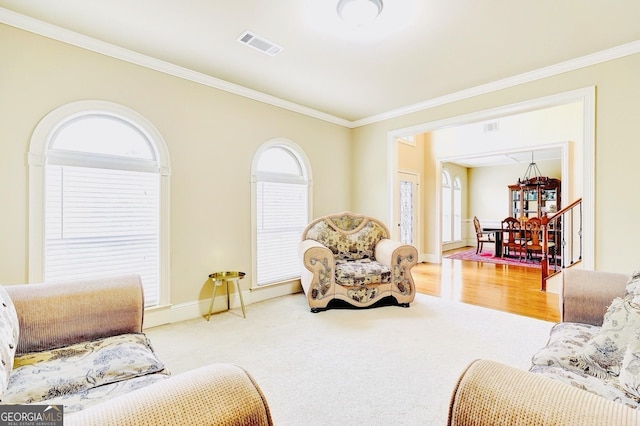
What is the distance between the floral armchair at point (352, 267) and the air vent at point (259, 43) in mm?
2004

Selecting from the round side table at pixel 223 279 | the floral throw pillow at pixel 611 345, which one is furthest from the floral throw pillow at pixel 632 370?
the round side table at pixel 223 279

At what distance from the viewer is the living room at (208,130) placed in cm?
231

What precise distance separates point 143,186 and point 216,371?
2.63 metres

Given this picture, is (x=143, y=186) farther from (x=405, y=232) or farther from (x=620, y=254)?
(x=405, y=232)

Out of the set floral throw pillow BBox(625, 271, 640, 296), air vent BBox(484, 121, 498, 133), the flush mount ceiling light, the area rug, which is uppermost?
air vent BBox(484, 121, 498, 133)

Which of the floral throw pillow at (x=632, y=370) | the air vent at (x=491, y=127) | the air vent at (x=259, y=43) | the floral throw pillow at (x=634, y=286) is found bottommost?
the floral throw pillow at (x=632, y=370)

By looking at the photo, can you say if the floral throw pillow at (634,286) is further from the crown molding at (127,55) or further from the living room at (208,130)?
the crown molding at (127,55)

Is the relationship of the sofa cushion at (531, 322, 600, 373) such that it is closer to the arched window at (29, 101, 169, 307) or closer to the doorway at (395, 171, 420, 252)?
the arched window at (29, 101, 169, 307)

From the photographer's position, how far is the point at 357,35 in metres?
2.52

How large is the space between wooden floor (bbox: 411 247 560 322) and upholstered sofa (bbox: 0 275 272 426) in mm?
3585

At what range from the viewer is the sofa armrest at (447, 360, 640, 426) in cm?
70

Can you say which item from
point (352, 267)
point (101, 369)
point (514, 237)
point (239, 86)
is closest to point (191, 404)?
point (101, 369)

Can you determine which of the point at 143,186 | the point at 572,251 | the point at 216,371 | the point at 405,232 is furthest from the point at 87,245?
the point at 572,251

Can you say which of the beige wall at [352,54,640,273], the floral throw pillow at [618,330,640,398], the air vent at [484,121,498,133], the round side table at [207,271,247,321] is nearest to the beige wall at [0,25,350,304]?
the round side table at [207,271,247,321]
